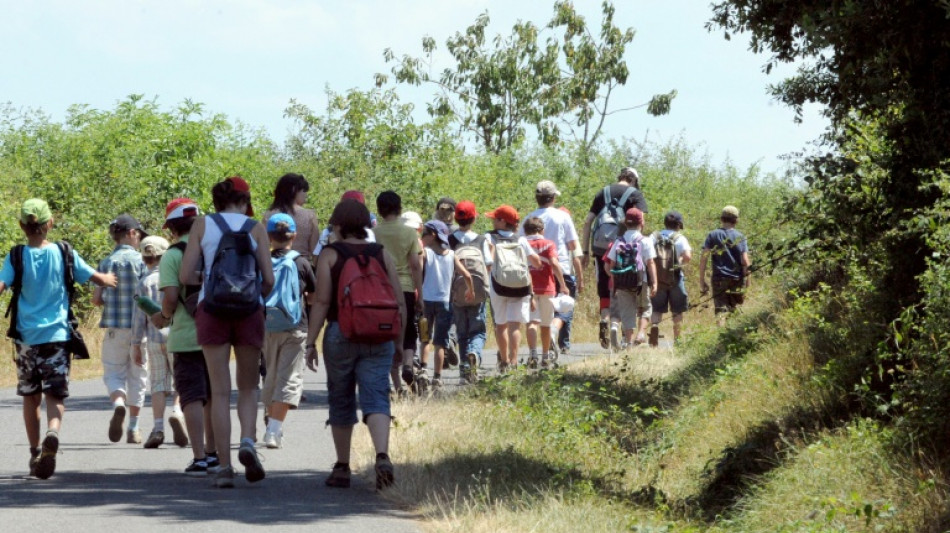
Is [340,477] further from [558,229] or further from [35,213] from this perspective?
[558,229]

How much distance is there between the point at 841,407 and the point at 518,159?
23.7 metres

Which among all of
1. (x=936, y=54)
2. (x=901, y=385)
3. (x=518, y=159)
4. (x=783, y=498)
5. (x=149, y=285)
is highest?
(x=518, y=159)

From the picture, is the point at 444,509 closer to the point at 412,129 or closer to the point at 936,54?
the point at 936,54

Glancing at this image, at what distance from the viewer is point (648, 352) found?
57.8 feet

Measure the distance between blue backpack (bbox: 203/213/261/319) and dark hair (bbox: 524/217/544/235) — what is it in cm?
743

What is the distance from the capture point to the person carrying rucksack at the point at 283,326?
10.8 metres

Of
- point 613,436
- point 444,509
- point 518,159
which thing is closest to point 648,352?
point 613,436

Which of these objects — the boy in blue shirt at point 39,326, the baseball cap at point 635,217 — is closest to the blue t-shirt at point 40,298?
the boy in blue shirt at point 39,326

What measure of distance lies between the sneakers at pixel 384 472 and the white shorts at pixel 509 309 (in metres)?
6.70

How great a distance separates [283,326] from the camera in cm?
1085

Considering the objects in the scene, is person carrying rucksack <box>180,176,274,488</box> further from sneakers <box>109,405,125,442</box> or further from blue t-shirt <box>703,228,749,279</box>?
blue t-shirt <box>703,228,749,279</box>

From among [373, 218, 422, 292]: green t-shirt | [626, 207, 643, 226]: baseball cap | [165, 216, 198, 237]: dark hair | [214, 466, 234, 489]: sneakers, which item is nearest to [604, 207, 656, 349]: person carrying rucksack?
[626, 207, 643, 226]: baseball cap

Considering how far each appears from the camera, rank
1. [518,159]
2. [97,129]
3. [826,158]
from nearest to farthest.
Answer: [826,158]
[97,129]
[518,159]

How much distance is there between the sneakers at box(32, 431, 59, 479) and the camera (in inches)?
384
